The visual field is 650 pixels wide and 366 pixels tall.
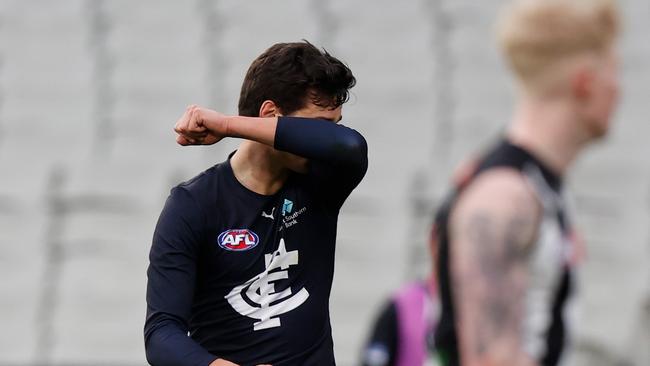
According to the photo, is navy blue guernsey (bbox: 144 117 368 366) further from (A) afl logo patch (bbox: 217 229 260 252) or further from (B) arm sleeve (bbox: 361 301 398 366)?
(B) arm sleeve (bbox: 361 301 398 366)

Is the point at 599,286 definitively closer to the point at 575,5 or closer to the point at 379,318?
the point at 379,318

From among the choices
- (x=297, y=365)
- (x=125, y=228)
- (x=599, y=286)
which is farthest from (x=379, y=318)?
(x=125, y=228)

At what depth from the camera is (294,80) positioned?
332 cm

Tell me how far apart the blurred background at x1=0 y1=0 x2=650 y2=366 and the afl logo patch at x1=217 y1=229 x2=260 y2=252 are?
4.24 metres

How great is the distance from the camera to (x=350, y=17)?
8.77 m

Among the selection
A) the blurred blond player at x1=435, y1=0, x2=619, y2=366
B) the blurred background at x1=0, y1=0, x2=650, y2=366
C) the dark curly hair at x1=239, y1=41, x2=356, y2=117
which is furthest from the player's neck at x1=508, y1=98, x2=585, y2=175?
the blurred background at x1=0, y1=0, x2=650, y2=366

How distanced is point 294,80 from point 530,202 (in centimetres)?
122

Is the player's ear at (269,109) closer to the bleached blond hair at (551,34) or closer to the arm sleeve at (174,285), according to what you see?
the arm sleeve at (174,285)

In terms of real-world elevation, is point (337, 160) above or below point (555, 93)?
below

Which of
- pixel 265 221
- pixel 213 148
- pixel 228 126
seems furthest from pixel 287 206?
pixel 213 148

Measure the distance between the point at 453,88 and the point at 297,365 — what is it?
5165 mm

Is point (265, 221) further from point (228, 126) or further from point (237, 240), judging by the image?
point (228, 126)

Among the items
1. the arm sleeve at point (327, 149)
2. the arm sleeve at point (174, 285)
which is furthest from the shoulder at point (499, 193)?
the arm sleeve at point (174, 285)

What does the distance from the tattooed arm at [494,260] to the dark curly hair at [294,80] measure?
45.2 inches
